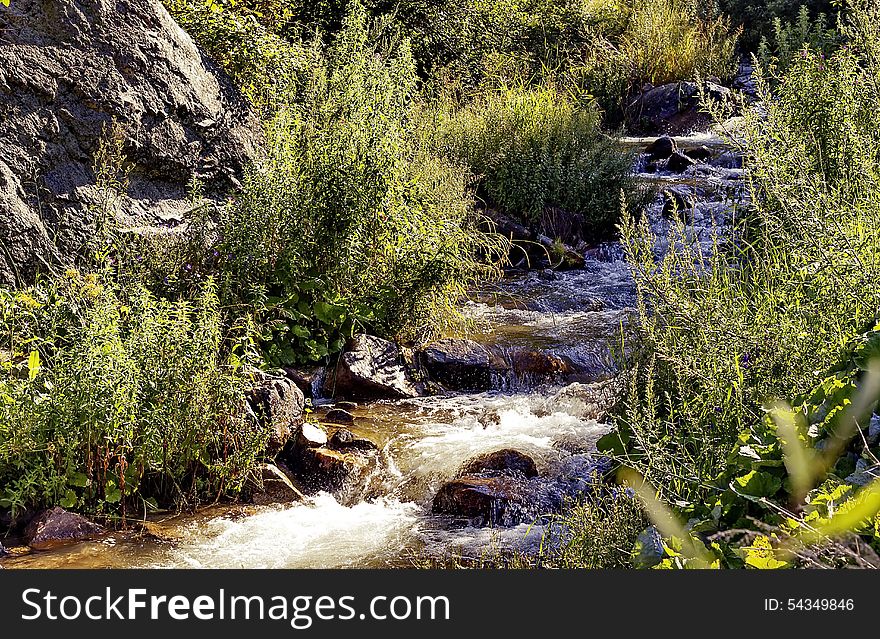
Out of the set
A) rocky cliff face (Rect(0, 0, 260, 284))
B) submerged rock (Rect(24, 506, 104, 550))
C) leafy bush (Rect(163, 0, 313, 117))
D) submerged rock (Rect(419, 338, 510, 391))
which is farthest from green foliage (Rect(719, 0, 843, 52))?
submerged rock (Rect(24, 506, 104, 550))

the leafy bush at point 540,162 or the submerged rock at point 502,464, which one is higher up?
the leafy bush at point 540,162

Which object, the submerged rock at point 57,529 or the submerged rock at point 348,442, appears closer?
the submerged rock at point 57,529

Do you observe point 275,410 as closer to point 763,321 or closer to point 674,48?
point 763,321

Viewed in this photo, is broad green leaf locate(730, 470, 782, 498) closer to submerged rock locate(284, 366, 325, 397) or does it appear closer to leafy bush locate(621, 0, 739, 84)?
submerged rock locate(284, 366, 325, 397)

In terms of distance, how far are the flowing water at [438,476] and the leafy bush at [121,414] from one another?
0.25 meters

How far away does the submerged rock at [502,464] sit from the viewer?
16.2ft

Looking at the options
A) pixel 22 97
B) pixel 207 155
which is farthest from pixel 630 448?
pixel 22 97

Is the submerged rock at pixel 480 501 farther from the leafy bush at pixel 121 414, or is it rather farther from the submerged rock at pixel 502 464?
the leafy bush at pixel 121 414

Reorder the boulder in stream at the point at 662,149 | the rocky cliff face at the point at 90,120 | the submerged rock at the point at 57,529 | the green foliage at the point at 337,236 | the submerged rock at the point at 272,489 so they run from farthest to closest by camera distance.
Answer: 1. the boulder in stream at the point at 662,149
2. the green foliage at the point at 337,236
3. the rocky cliff face at the point at 90,120
4. the submerged rock at the point at 272,489
5. the submerged rock at the point at 57,529

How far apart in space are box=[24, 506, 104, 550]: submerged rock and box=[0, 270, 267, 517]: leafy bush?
0.08m

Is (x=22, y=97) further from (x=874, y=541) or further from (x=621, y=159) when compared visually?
(x=621, y=159)

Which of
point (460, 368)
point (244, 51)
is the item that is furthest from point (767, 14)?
point (460, 368)

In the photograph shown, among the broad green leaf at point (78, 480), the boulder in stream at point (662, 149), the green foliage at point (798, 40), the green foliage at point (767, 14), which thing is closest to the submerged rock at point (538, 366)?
the broad green leaf at point (78, 480)

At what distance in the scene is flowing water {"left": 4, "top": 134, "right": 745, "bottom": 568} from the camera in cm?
416
